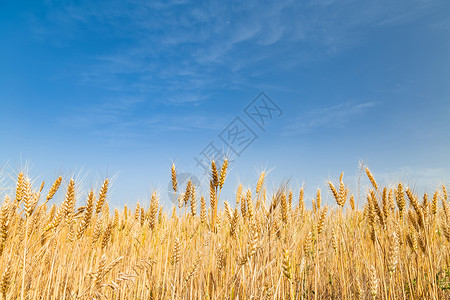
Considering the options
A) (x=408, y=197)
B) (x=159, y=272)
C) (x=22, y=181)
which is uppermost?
(x=408, y=197)

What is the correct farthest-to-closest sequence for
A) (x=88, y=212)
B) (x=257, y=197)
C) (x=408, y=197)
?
(x=408, y=197), (x=257, y=197), (x=88, y=212)

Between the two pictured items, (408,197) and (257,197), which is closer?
(257,197)

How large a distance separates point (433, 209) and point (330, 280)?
1.88m

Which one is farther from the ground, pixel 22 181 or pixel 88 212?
pixel 22 181

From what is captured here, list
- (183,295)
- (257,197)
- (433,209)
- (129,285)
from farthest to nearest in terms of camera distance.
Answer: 1. (433,209)
2. (257,197)
3. (129,285)
4. (183,295)

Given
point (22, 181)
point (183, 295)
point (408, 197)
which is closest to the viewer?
point (22, 181)

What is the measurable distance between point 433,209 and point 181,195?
367 centimetres

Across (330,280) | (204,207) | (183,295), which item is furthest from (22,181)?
(330,280)

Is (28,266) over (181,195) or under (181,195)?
under

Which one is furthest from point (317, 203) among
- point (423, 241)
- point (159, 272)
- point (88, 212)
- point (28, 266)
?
point (28, 266)

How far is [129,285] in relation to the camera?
3154 mm

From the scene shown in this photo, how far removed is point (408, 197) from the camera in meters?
3.73

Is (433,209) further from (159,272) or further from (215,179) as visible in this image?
(159,272)

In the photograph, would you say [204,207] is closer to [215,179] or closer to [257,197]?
[257,197]
